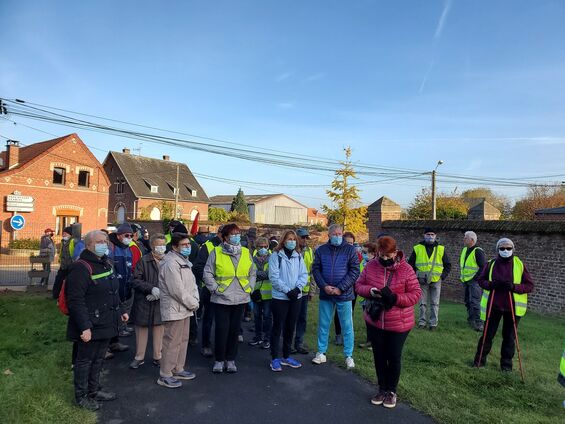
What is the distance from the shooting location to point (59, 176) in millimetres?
29844

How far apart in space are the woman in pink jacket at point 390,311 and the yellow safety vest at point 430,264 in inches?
142

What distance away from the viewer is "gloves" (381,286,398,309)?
4.21m

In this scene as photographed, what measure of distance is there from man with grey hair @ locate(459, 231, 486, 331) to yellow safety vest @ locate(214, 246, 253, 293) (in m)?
4.63

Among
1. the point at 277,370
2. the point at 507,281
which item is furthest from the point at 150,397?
the point at 507,281

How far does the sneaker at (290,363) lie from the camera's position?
5.52 m

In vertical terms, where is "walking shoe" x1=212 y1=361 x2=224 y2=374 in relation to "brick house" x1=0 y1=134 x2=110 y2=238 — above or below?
below

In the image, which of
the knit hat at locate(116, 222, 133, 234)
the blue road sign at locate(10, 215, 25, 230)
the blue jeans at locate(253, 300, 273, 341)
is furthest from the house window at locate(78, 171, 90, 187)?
the blue jeans at locate(253, 300, 273, 341)

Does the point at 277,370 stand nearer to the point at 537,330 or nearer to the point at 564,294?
the point at 537,330

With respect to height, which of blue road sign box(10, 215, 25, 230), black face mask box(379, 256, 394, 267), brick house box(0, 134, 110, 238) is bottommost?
black face mask box(379, 256, 394, 267)

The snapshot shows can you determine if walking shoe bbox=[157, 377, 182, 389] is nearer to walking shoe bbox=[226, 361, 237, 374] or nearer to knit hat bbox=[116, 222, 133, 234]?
walking shoe bbox=[226, 361, 237, 374]

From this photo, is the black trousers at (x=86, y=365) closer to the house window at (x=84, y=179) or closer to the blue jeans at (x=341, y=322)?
the blue jeans at (x=341, y=322)

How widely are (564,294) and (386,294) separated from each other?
7980 millimetres

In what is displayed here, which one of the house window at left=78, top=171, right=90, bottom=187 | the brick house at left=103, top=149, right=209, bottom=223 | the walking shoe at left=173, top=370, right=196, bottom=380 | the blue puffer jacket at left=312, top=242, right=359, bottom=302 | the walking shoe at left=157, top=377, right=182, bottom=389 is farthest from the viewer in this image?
the brick house at left=103, top=149, right=209, bottom=223

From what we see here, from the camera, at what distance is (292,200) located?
2453 inches
